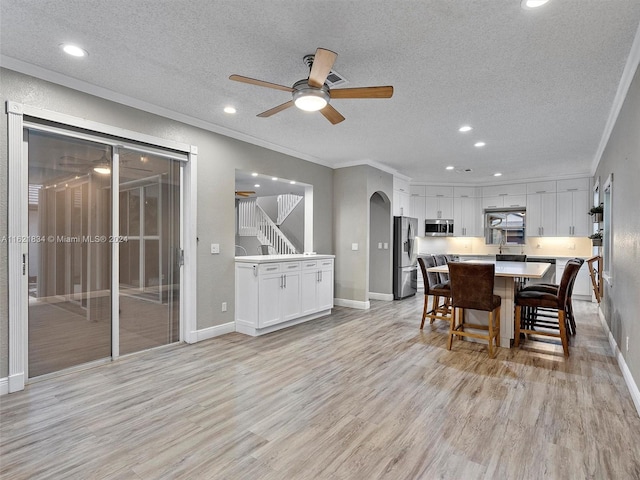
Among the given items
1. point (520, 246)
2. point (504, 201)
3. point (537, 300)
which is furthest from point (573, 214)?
point (537, 300)

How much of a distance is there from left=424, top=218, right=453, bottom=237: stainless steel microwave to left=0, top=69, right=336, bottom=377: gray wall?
4.14 metres

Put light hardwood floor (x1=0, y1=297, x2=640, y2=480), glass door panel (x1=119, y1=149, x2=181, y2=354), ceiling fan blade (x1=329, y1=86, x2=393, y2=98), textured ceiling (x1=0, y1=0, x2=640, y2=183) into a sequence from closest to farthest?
1. light hardwood floor (x1=0, y1=297, x2=640, y2=480)
2. textured ceiling (x1=0, y1=0, x2=640, y2=183)
3. ceiling fan blade (x1=329, y1=86, x2=393, y2=98)
4. glass door panel (x1=119, y1=149, x2=181, y2=354)

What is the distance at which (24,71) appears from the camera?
9.23ft

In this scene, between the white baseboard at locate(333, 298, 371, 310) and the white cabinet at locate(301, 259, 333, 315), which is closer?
the white cabinet at locate(301, 259, 333, 315)

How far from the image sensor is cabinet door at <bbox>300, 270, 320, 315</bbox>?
5.05 meters

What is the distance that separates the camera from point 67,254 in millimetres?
3148

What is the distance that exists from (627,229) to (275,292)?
12.5 feet

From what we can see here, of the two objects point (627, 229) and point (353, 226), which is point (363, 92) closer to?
point (627, 229)

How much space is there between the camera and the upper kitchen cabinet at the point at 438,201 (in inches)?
336

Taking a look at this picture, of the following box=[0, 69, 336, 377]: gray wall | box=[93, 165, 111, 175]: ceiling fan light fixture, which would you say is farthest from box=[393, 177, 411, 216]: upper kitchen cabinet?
box=[93, 165, 111, 175]: ceiling fan light fixture

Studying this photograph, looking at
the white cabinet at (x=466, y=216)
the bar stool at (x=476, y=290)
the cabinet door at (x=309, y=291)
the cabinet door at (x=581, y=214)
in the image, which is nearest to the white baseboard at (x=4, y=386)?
the cabinet door at (x=309, y=291)

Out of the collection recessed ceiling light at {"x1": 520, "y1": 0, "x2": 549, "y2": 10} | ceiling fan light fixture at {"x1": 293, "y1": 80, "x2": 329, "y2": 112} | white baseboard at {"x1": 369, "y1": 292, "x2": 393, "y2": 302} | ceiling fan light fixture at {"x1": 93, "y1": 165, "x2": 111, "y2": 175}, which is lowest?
white baseboard at {"x1": 369, "y1": 292, "x2": 393, "y2": 302}

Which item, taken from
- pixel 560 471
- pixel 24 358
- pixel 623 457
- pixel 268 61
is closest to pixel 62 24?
pixel 268 61

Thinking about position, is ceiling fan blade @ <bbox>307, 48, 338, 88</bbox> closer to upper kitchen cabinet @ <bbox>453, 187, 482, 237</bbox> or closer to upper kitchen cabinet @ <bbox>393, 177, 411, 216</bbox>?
upper kitchen cabinet @ <bbox>393, 177, 411, 216</bbox>
